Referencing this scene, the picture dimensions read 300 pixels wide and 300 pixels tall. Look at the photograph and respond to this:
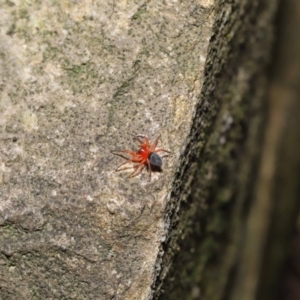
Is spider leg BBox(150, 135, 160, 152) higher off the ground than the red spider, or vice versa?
spider leg BBox(150, 135, 160, 152)

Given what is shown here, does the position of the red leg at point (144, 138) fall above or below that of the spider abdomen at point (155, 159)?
above

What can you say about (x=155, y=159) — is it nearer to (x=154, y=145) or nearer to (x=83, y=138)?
(x=154, y=145)

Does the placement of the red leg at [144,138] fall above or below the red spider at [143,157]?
above

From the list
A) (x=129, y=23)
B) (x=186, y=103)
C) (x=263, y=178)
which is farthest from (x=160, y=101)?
(x=263, y=178)

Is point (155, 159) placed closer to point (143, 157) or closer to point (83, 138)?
A: point (143, 157)

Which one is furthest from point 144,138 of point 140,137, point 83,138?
point 83,138

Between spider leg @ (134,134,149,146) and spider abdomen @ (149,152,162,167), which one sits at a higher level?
spider leg @ (134,134,149,146)

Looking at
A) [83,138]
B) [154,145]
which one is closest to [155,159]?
[154,145]

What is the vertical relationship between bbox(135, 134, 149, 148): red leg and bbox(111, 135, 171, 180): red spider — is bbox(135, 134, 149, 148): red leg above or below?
above

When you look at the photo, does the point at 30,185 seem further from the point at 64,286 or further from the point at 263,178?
the point at 263,178
